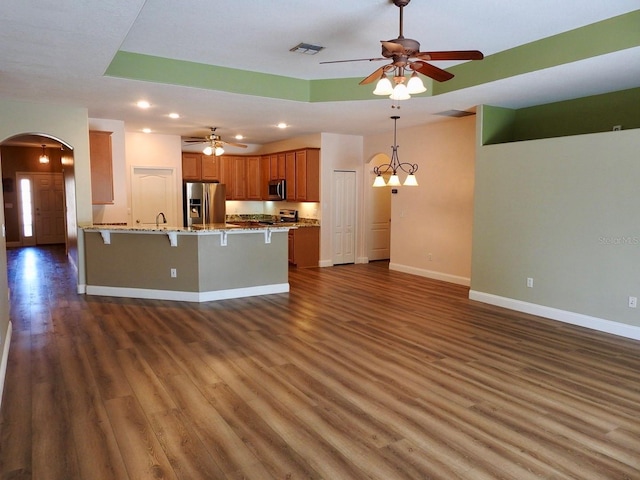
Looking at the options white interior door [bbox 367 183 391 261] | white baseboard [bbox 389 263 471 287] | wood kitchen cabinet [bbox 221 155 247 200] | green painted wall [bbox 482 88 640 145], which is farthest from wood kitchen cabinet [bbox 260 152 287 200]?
green painted wall [bbox 482 88 640 145]

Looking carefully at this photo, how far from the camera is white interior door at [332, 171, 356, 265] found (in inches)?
354

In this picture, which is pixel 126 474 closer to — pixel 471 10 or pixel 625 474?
pixel 625 474

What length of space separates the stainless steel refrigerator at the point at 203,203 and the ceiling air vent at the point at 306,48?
538 cm

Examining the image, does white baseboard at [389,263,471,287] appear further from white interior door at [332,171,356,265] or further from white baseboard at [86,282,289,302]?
white baseboard at [86,282,289,302]

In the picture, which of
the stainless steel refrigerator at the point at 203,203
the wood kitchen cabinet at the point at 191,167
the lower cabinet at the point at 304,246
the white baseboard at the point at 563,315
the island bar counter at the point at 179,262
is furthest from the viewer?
the wood kitchen cabinet at the point at 191,167

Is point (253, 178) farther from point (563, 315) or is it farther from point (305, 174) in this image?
point (563, 315)

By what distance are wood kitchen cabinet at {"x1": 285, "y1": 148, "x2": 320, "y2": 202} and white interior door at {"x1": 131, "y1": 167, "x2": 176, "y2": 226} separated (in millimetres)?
2453

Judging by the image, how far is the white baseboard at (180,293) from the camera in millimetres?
5965

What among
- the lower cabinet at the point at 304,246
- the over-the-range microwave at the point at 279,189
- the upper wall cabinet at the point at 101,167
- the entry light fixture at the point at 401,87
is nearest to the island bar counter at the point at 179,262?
the upper wall cabinet at the point at 101,167

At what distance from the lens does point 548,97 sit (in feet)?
18.1

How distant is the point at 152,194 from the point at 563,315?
750 centimetres

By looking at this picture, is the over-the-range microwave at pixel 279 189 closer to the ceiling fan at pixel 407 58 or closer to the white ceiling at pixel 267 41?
the white ceiling at pixel 267 41

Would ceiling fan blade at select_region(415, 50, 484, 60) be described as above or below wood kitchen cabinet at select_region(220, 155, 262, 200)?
above

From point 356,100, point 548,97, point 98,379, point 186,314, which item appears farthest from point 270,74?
point 98,379
